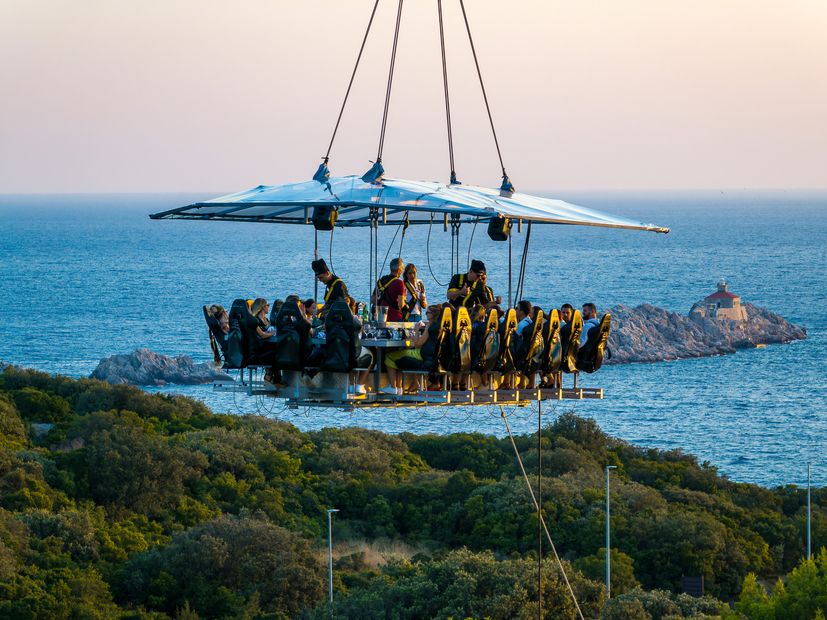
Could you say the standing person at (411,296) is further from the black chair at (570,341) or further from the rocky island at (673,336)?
the rocky island at (673,336)

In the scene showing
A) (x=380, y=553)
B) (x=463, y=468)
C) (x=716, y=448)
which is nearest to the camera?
(x=380, y=553)

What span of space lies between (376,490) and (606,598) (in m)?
14.2

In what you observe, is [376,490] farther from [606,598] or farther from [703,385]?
[703,385]

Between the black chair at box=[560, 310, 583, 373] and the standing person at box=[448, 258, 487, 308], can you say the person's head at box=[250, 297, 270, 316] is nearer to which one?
the standing person at box=[448, 258, 487, 308]

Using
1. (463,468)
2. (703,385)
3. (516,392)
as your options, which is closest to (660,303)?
(703,385)

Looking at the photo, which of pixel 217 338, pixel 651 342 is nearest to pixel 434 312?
pixel 217 338

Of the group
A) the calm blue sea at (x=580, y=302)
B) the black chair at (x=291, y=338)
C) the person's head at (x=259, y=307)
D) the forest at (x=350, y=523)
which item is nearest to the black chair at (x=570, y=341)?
the black chair at (x=291, y=338)

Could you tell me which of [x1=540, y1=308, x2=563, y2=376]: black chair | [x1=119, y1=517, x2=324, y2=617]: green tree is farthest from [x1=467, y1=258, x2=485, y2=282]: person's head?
[x1=119, y1=517, x2=324, y2=617]: green tree

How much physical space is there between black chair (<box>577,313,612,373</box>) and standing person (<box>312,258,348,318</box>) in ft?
12.6

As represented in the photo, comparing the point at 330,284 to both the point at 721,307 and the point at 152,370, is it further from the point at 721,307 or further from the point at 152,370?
the point at 721,307

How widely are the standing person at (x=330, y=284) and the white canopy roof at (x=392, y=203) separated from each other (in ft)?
2.43

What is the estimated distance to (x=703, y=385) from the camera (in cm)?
10744

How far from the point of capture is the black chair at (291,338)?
775 inches

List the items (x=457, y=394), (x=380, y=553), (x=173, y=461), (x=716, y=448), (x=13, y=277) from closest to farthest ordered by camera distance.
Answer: (x=457, y=394) → (x=380, y=553) → (x=173, y=461) → (x=716, y=448) → (x=13, y=277)
